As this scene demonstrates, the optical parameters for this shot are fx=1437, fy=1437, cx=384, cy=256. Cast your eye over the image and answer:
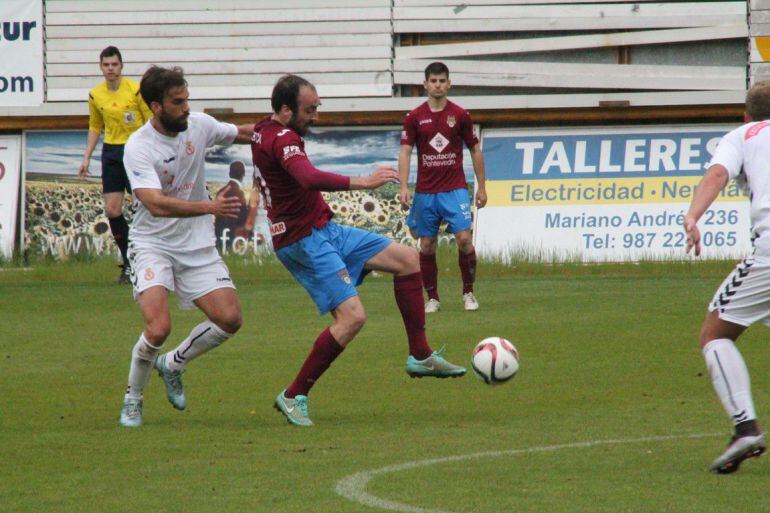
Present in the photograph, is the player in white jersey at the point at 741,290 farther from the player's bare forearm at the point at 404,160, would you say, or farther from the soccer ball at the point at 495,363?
the player's bare forearm at the point at 404,160

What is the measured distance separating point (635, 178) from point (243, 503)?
46.2ft

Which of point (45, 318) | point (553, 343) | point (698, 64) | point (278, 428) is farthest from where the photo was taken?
point (698, 64)

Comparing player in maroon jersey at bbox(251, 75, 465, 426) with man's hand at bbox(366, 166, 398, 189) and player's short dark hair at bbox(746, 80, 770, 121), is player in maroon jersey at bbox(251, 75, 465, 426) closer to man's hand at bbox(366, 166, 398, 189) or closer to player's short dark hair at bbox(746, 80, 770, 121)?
man's hand at bbox(366, 166, 398, 189)

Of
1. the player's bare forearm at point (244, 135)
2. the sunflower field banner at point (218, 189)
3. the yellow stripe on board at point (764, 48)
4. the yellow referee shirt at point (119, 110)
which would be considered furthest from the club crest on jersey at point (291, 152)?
the yellow stripe on board at point (764, 48)

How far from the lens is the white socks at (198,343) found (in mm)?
8492

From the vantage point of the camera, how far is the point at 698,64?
2150 centimetres

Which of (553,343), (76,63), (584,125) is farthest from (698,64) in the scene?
(553,343)

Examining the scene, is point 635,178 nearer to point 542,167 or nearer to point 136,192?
point 542,167

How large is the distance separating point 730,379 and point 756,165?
3.23 ft

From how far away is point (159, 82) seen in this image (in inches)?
319

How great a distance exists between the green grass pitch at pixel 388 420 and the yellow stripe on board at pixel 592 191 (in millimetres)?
4574

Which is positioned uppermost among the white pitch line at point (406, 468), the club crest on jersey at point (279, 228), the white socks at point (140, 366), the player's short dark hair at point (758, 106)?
the player's short dark hair at point (758, 106)

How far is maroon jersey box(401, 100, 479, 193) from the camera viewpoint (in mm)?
13922

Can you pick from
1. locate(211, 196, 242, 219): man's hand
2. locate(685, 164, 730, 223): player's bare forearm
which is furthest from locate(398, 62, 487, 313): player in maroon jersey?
locate(685, 164, 730, 223): player's bare forearm
